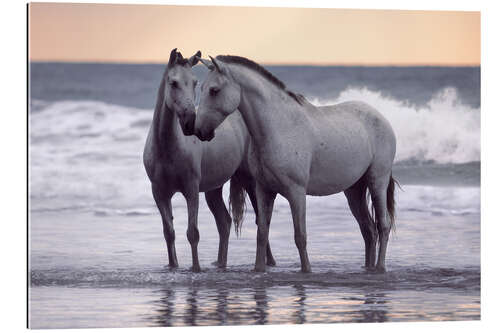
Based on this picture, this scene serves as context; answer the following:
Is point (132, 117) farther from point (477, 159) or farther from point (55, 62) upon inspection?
point (477, 159)

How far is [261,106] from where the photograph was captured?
30.6 ft

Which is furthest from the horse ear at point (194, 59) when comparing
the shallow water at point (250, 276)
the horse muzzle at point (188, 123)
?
the shallow water at point (250, 276)

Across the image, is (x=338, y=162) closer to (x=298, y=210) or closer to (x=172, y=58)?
(x=298, y=210)

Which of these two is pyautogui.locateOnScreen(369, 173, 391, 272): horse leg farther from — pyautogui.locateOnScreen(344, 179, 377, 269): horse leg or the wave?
the wave

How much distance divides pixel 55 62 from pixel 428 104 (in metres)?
3.54

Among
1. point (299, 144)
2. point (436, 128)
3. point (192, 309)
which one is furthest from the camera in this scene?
point (436, 128)

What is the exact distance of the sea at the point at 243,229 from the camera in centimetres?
884

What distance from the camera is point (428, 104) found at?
11.1 meters

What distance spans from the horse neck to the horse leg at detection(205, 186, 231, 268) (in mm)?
1282

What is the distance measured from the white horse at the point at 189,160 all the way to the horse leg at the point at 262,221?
52cm

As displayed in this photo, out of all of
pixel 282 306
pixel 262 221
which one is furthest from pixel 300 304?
pixel 262 221

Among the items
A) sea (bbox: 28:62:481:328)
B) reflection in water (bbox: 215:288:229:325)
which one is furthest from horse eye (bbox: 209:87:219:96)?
reflection in water (bbox: 215:288:229:325)

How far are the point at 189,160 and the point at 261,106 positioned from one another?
82 cm

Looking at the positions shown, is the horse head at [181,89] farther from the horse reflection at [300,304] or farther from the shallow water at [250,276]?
the horse reflection at [300,304]
